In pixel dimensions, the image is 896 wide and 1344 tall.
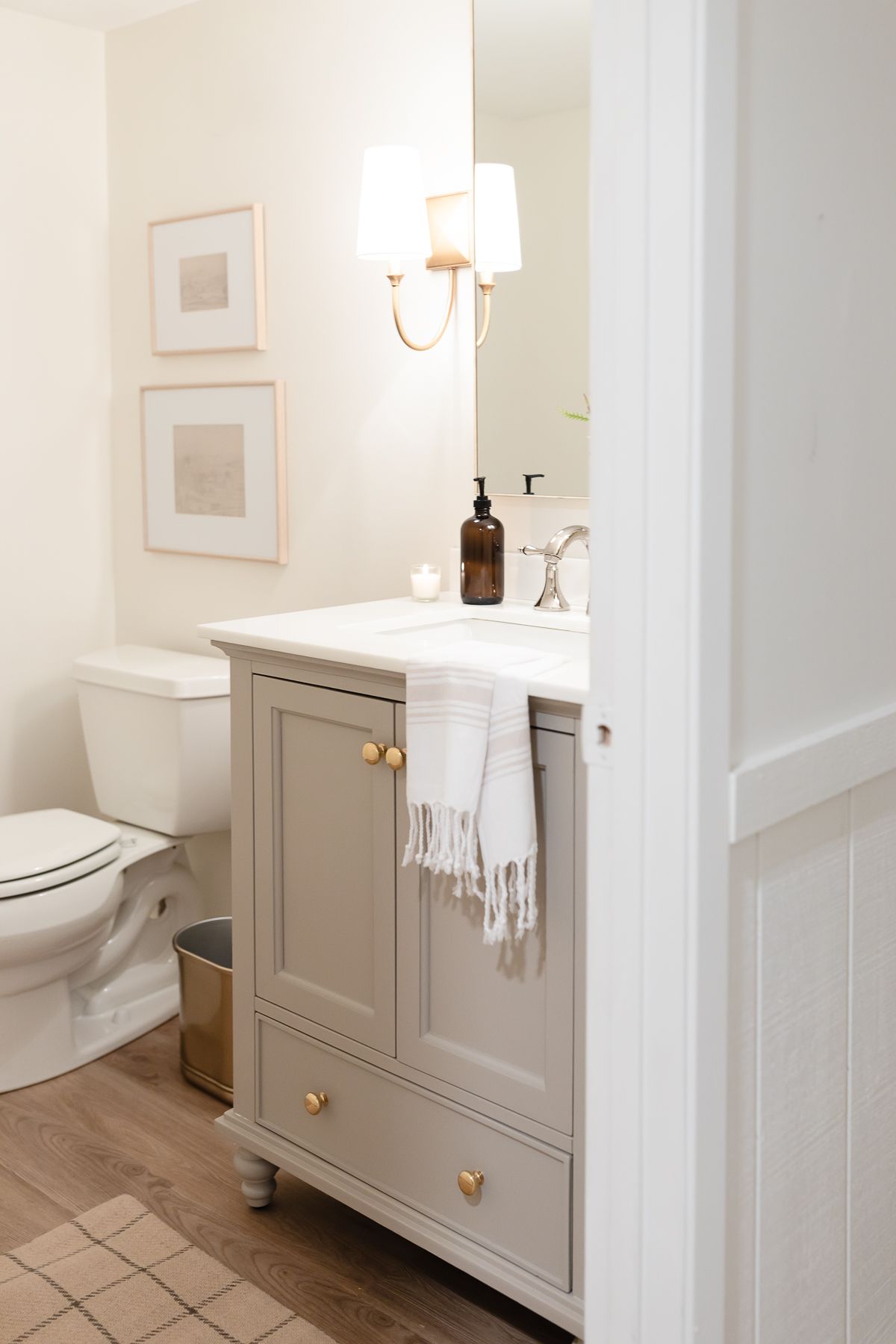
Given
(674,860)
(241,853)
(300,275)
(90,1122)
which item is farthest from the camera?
(300,275)

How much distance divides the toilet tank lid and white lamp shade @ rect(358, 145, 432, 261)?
874 millimetres

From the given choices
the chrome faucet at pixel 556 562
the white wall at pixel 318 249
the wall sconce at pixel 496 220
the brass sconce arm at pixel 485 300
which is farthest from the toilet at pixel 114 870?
the wall sconce at pixel 496 220

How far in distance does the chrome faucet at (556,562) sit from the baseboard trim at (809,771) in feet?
2.87

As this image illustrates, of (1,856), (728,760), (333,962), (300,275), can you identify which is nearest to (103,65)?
(300,275)

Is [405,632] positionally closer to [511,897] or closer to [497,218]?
[511,897]

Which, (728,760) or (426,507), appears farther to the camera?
(426,507)

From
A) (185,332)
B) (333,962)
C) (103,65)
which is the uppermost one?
(103,65)

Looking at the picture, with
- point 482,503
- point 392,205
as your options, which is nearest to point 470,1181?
point 482,503

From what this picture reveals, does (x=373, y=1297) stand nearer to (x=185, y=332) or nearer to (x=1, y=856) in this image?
(x=1, y=856)

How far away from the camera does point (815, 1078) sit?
116 cm

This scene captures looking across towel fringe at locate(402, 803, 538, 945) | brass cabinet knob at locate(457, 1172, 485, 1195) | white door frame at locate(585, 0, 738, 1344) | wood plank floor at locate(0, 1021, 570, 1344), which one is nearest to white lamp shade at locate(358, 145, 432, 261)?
towel fringe at locate(402, 803, 538, 945)

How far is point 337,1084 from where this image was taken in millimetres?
1857

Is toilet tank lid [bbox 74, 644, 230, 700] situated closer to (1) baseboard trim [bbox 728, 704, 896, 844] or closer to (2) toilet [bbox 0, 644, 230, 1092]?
(2) toilet [bbox 0, 644, 230, 1092]

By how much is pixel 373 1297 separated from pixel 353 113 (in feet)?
6.69
